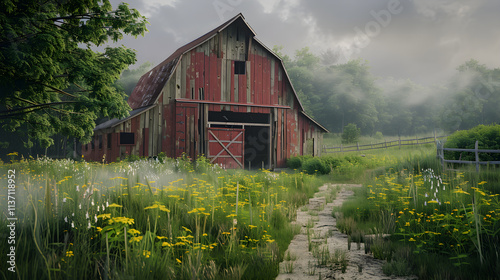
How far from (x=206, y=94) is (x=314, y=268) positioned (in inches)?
547

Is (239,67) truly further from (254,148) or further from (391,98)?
(391,98)

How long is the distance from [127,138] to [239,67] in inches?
260

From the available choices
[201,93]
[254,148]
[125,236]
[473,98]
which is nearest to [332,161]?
[254,148]

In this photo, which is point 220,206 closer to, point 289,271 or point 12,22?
point 289,271

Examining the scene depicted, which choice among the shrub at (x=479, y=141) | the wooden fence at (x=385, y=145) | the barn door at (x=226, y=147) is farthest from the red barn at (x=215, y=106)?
the wooden fence at (x=385, y=145)

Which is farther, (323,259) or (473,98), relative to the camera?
(473,98)

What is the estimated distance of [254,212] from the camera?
616cm

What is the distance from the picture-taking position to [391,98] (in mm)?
75750

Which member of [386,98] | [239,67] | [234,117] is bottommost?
[234,117]

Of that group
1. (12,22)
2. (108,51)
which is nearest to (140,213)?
(12,22)

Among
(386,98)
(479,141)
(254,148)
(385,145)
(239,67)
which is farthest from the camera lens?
(386,98)

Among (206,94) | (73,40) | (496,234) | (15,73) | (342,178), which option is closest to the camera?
(496,234)

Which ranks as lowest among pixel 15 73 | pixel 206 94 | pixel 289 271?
pixel 289 271

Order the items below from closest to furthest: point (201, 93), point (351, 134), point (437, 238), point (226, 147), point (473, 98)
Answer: point (437, 238), point (201, 93), point (226, 147), point (351, 134), point (473, 98)
